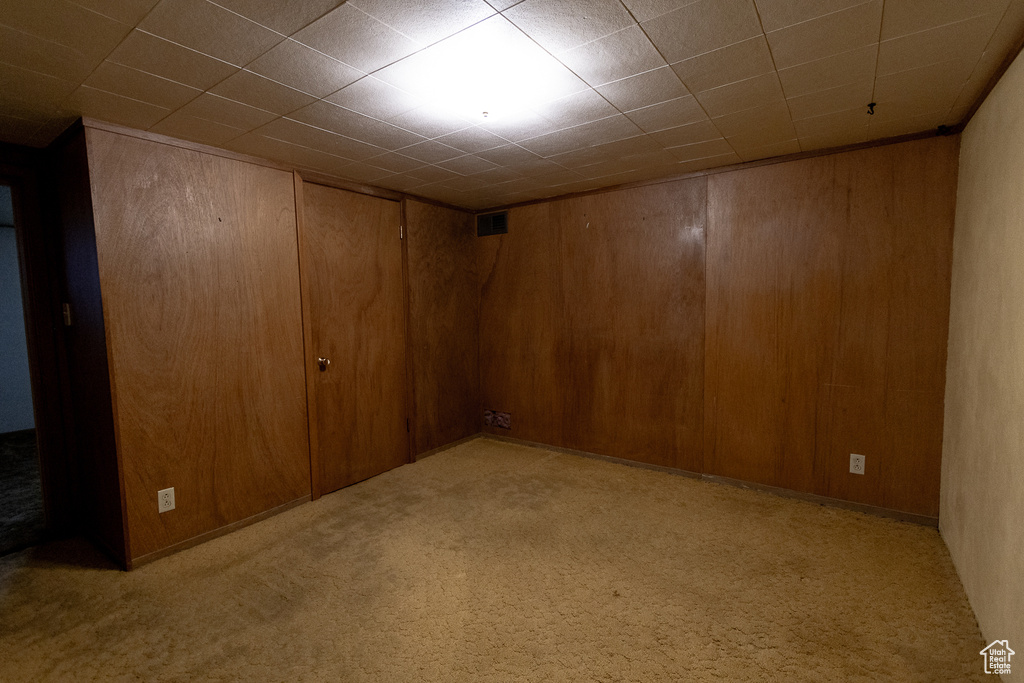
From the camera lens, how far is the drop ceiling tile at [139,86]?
5.81 feet

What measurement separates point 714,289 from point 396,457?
286 centimetres

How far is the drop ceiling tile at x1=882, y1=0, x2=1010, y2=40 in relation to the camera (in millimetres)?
1436

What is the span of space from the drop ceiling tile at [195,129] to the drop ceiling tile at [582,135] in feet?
5.26

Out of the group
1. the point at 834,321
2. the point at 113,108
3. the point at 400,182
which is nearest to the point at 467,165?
the point at 400,182

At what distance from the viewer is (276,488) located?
2961 mm

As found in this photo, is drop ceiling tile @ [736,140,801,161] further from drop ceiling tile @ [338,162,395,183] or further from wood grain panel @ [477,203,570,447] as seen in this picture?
drop ceiling tile @ [338,162,395,183]

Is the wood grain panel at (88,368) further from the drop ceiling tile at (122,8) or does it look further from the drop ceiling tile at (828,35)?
the drop ceiling tile at (828,35)

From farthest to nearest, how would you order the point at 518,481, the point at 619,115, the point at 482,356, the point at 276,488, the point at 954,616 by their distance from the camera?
the point at 482,356 < the point at 518,481 < the point at 276,488 < the point at 619,115 < the point at 954,616

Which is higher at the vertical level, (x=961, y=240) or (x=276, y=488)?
(x=961, y=240)

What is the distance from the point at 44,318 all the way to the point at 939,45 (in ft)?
14.8

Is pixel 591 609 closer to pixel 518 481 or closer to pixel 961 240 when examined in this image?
pixel 518 481

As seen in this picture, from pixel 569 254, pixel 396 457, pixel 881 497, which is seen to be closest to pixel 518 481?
pixel 396 457

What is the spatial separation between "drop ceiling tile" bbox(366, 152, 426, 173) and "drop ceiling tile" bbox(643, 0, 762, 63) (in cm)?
174

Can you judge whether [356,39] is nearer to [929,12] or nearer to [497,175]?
[497,175]
